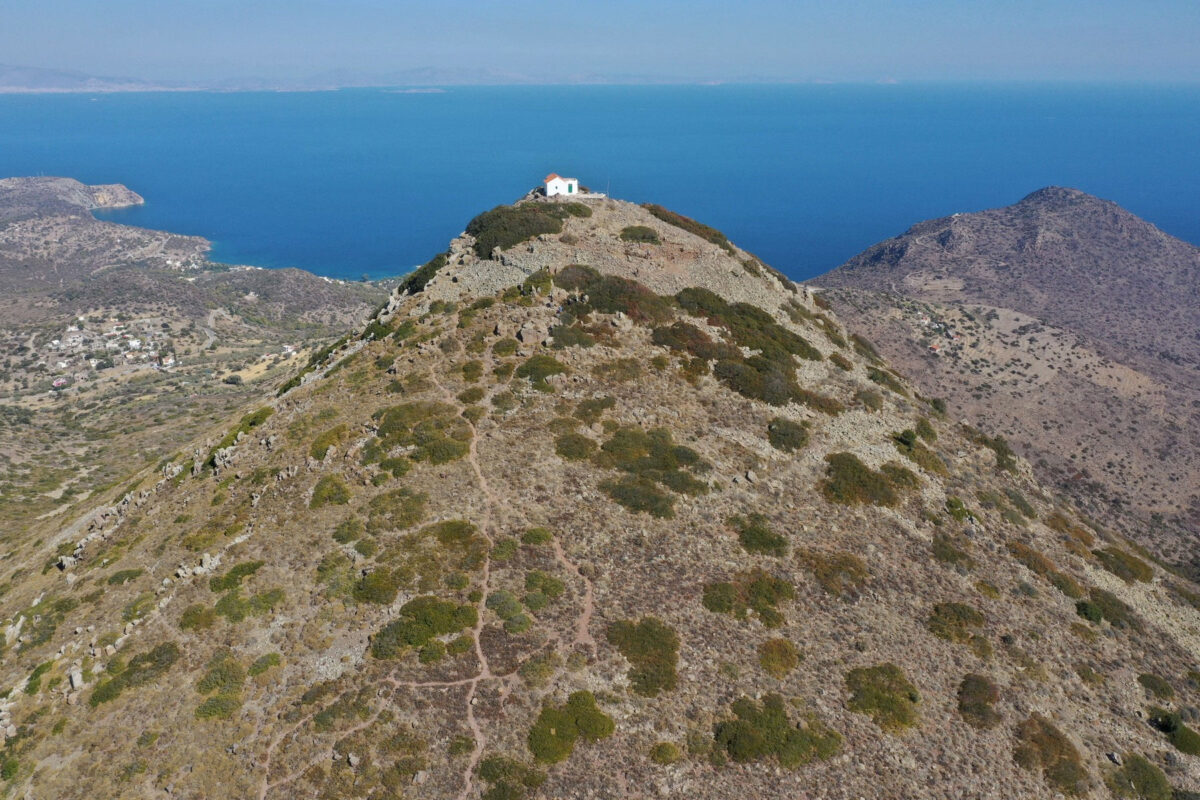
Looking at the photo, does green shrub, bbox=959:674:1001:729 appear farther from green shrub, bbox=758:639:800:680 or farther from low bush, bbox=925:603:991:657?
green shrub, bbox=758:639:800:680

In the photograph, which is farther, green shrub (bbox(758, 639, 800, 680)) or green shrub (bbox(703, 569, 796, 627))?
green shrub (bbox(703, 569, 796, 627))

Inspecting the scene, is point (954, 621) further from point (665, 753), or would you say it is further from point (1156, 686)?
point (665, 753)

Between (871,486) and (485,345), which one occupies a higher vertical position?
(485,345)

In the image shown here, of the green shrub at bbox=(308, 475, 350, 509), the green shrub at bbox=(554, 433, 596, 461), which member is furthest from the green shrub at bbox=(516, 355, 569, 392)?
the green shrub at bbox=(308, 475, 350, 509)

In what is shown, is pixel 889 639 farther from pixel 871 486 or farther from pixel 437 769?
pixel 437 769

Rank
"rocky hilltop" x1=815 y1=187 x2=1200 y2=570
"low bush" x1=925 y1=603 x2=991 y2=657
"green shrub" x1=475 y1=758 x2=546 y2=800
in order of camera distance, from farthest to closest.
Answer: "rocky hilltop" x1=815 y1=187 x2=1200 y2=570
"low bush" x1=925 y1=603 x2=991 y2=657
"green shrub" x1=475 y1=758 x2=546 y2=800

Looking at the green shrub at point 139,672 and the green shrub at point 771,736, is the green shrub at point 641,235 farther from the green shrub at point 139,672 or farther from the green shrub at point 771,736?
the green shrub at point 139,672

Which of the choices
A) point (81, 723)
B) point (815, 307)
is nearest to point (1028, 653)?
point (81, 723)
